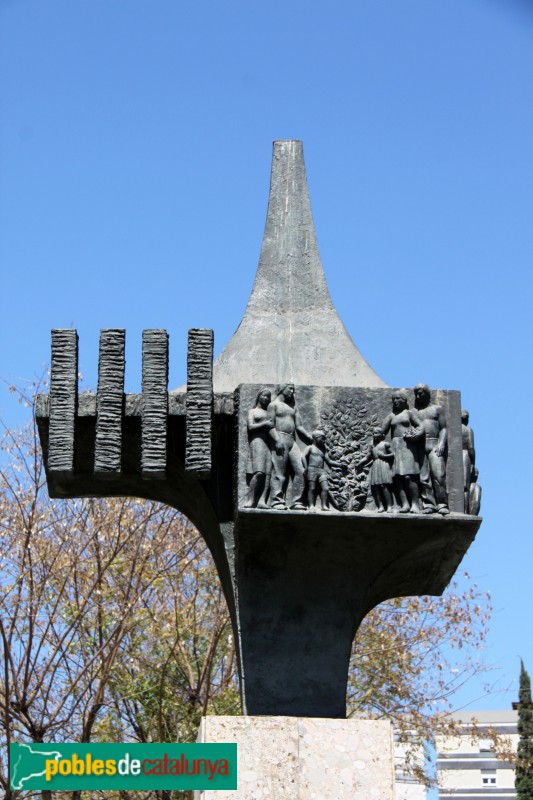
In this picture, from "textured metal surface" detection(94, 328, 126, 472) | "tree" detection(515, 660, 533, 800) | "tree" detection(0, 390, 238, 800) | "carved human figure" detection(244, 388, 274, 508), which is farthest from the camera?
"tree" detection(515, 660, 533, 800)

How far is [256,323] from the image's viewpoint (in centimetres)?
1069

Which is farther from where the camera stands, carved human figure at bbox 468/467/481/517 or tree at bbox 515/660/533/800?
tree at bbox 515/660/533/800

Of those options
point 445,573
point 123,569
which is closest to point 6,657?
point 123,569

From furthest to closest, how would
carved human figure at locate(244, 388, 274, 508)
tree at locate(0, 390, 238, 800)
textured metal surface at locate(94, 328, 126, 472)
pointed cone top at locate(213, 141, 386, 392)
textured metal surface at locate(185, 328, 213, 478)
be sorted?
tree at locate(0, 390, 238, 800), pointed cone top at locate(213, 141, 386, 392), textured metal surface at locate(94, 328, 126, 472), textured metal surface at locate(185, 328, 213, 478), carved human figure at locate(244, 388, 274, 508)

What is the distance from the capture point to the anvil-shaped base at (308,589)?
9617 mm

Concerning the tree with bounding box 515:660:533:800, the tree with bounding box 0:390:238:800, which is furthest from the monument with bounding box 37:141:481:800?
the tree with bounding box 515:660:533:800

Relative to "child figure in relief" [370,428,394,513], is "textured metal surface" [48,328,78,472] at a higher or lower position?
higher

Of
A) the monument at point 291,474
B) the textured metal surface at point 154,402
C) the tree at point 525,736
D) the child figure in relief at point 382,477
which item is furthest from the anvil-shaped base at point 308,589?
the tree at point 525,736

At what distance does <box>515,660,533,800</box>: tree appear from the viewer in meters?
33.2

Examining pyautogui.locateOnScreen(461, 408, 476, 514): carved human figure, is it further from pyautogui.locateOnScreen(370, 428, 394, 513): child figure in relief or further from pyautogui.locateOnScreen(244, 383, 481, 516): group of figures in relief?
pyautogui.locateOnScreen(370, 428, 394, 513): child figure in relief

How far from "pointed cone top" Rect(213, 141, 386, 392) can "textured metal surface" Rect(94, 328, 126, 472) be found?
77cm

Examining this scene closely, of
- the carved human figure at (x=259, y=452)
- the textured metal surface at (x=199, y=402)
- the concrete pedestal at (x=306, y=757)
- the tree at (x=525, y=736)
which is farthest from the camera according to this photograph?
the tree at (x=525, y=736)

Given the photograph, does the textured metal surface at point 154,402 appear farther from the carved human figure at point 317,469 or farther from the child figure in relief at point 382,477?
the child figure in relief at point 382,477

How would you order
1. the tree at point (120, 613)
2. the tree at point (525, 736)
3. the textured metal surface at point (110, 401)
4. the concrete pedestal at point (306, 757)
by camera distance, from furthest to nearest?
the tree at point (525, 736), the tree at point (120, 613), the textured metal surface at point (110, 401), the concrete pedestal at point (306, 757)
